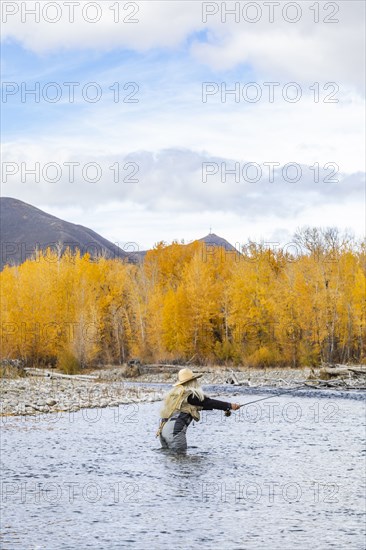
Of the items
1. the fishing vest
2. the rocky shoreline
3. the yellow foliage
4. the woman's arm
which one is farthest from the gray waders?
the yellow foliage

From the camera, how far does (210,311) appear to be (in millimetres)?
57156

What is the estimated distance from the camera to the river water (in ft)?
29.9

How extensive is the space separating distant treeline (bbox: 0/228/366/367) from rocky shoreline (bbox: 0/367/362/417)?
4134mm

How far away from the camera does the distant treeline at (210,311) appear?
171 ft

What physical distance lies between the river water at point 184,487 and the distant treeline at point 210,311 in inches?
1207

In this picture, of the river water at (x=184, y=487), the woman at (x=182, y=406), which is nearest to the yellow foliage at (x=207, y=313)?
the river water at (x=184, y=487)

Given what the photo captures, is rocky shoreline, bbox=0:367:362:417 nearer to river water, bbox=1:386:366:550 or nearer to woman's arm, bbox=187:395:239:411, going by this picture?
river water, bbox=1:386:366:550

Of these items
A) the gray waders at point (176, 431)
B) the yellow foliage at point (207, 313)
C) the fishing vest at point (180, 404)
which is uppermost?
the yellow foliage at point (207, 313)

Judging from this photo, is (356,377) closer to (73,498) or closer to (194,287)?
(194,287)

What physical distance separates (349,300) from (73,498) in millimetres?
43968

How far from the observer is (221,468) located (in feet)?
45.7

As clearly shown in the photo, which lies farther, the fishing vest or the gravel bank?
the gravel bank

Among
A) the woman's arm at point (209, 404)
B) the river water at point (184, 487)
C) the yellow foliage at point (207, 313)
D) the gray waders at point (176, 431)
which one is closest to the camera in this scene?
the river water at point (184, 487)

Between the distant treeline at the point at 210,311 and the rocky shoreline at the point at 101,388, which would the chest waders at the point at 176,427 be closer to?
the rocky shoreline at the point at 101,388
